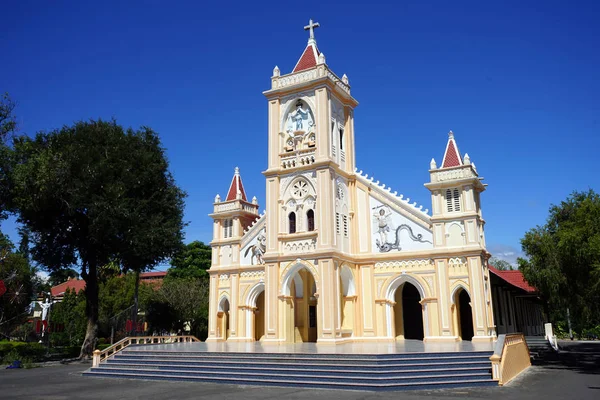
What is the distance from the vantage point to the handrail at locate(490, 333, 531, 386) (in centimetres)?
1597

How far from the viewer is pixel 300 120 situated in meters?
30.5

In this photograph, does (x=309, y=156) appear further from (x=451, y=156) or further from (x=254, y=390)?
(x=254, y=390)

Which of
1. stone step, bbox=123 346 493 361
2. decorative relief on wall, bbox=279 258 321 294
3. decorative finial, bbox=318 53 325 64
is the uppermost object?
decorative finial, bbox=318 53 325 64

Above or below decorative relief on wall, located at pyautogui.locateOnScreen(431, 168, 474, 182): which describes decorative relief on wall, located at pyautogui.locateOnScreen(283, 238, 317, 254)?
below

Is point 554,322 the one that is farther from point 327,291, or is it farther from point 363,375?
point 363,375

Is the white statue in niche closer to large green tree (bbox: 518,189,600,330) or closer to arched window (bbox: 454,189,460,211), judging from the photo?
arched window (bbox: 454,189,460,211)

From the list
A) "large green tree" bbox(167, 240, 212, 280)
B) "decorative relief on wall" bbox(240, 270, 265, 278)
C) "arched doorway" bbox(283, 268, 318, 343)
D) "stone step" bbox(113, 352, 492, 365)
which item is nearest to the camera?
"stone step" bbox(113, 352, 492, 365)

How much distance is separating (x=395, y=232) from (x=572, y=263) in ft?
30.7

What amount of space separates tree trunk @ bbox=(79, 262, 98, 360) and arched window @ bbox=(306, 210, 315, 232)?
13.1 metres

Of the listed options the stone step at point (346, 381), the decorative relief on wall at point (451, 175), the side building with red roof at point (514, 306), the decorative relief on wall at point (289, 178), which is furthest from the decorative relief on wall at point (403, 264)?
the stone step at point (346, 381)

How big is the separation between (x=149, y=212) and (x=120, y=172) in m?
2.92

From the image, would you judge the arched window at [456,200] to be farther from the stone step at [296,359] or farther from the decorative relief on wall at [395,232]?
the stone step at [296,359]

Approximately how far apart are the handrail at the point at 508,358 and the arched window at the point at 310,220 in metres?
12.2

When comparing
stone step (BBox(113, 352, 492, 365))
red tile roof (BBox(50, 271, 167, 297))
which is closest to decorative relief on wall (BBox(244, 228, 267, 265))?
stone step (BBox(113, 352, 492, 365))
